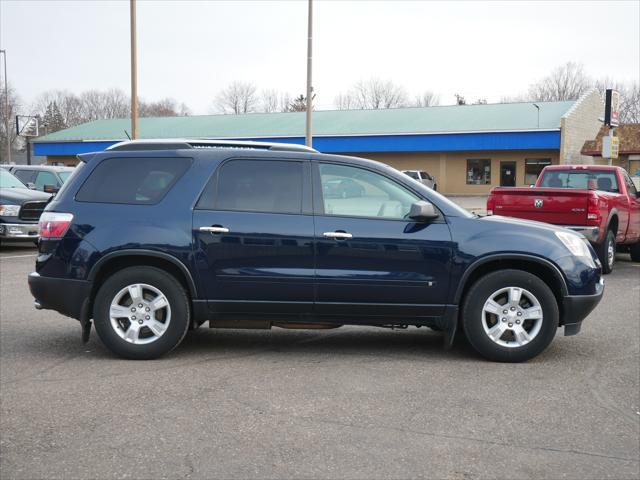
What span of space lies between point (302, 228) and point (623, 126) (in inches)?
1802

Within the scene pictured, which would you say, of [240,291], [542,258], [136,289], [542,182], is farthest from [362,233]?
[542,182]

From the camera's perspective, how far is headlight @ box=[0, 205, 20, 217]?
1493cm

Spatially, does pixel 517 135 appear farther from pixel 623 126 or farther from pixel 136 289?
pixel 136 289

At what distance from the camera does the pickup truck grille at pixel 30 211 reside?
14.9 meters

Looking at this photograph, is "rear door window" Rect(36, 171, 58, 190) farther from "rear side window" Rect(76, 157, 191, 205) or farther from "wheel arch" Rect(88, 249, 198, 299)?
"wheel arch" Rect(88, 249, 198, 299)

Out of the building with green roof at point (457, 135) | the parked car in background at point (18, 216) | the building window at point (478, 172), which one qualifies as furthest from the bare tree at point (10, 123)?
the parked car in background at point (18, 216)

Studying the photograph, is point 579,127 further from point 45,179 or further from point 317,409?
point 317,409

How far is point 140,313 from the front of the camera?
6277mm

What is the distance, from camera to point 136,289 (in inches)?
246

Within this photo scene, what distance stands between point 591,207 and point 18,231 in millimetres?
10983

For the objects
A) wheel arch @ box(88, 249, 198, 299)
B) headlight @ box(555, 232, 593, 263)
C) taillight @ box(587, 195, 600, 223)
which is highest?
taillight @ box(587, 195, 600, 223)

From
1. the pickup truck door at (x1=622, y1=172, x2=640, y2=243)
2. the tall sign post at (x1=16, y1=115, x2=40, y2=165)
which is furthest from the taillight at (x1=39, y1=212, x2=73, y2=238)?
the tall sign post at (x1=16, y1=115, x2=40, y2=165)

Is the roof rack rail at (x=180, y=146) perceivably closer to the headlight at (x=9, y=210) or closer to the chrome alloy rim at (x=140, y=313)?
the chrome alloy rim at (x=140, y=313)

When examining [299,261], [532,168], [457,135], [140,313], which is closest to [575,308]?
[299,261]
